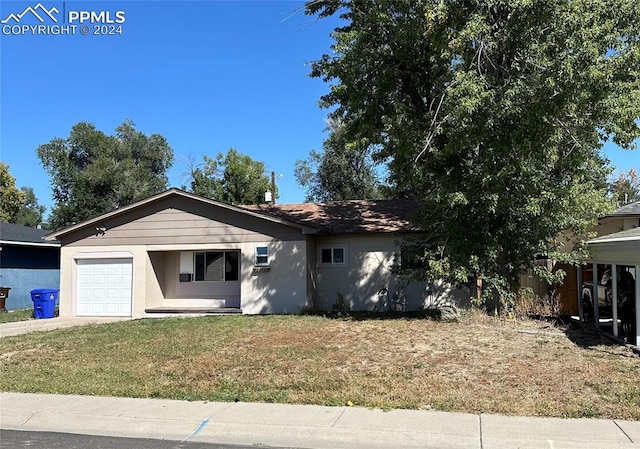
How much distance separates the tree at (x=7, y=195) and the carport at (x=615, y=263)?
52.7 m

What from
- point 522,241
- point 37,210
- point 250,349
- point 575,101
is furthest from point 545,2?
point 37,210

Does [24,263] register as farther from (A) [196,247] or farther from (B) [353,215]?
(B) [353,215]

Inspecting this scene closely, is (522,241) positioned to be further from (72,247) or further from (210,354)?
(72,247)

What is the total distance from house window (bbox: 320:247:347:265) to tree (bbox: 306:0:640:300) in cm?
441

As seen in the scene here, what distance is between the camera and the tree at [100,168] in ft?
136

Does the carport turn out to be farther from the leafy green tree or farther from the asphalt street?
the leafy green tree

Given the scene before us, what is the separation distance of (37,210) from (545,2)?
238 feet

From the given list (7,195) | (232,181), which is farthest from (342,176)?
(7,195)

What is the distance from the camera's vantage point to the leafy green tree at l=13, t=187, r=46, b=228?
60750 millimetres

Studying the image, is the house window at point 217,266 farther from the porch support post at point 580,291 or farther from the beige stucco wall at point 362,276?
the porch support post at point 580,291

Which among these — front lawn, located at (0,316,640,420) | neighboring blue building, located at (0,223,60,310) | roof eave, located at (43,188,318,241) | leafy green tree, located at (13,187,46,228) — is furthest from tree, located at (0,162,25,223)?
front lawn, located at (0,316,640,420)

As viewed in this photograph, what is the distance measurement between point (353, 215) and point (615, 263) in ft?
33.3

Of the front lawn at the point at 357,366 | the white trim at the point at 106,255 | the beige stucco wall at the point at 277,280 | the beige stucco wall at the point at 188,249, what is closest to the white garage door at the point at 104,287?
the white trim at the point at 106,255

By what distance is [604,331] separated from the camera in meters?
12.1
